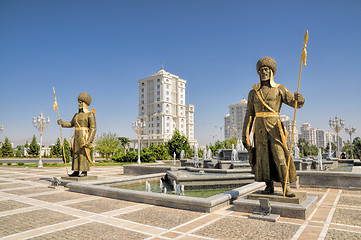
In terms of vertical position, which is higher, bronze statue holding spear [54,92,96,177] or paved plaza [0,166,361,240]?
bronze statue holding spear [54,92,96,177]

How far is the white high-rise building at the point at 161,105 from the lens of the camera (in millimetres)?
79812

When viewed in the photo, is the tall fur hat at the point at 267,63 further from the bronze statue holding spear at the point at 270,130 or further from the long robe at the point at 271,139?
the long robe at the point at 271,139

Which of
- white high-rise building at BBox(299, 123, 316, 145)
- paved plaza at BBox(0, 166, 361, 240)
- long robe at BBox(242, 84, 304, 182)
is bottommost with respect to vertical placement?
paved plaza at BBox(0, 166, 361, 240)

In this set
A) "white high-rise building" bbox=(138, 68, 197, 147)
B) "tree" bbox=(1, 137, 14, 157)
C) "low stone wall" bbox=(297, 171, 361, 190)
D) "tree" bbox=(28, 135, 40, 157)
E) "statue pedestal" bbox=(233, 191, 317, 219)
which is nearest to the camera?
"statue pedestal" bbox=(233, 191, 317, 219)

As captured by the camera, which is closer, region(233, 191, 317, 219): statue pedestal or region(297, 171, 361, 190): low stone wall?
region(233, 191, 317, 219): statue pedestal

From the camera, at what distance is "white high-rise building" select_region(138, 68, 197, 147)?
3142 inches

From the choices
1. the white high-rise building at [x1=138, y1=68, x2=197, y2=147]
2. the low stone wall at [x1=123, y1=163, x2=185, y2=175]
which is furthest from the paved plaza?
the white high-rise building at [x1=138, y1=68, x2=197, y2=147]

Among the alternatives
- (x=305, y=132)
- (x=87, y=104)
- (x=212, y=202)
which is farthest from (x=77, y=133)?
(x=305, y=132)

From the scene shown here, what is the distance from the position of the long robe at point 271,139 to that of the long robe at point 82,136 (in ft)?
21.5

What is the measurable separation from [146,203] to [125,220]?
62.4 inches

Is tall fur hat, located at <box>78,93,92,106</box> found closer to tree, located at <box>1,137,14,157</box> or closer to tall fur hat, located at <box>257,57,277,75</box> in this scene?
tall fur hat, located at <box>257,57,277,75</box>

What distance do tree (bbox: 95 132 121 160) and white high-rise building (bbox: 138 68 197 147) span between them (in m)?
35.5

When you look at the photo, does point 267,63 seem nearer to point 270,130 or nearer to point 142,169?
point 270,130

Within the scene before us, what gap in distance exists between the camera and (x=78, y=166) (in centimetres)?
1009
